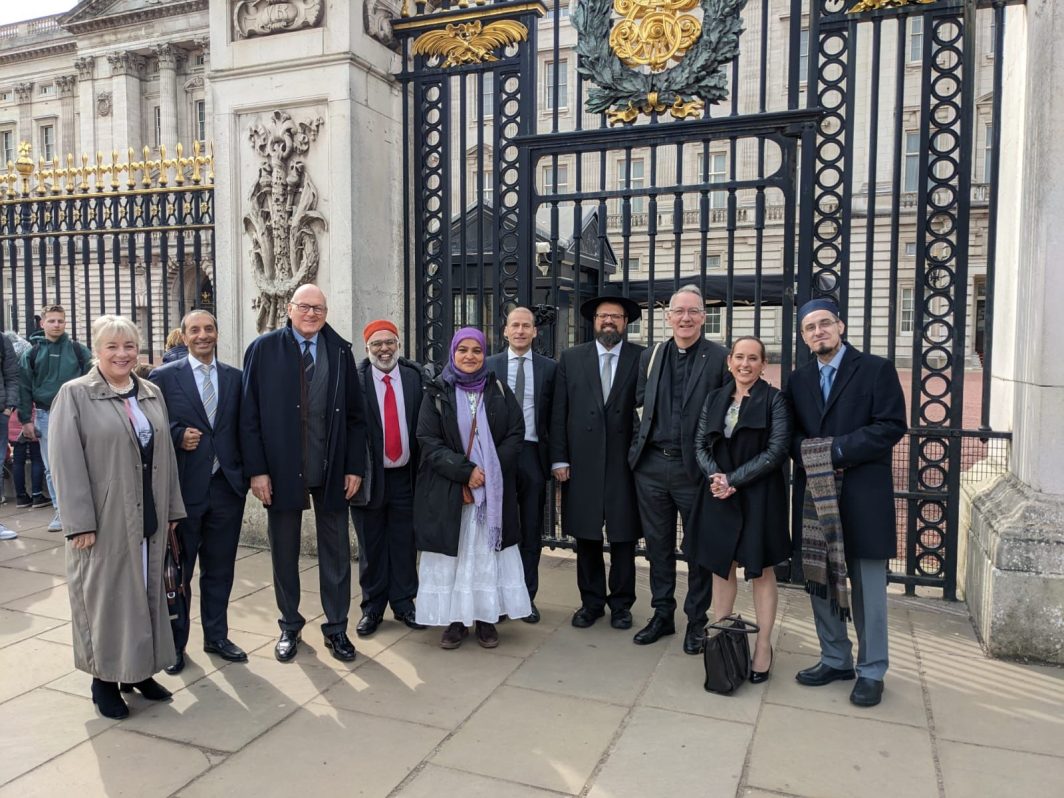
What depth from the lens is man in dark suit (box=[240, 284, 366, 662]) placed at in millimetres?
4336

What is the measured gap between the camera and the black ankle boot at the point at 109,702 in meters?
3.69

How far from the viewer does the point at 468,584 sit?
4.52 metres

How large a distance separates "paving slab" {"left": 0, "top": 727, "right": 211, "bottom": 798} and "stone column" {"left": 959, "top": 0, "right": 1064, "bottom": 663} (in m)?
3.95

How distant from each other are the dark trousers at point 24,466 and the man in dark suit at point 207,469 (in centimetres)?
460

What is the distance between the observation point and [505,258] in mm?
6254

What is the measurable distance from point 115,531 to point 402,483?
1.67m

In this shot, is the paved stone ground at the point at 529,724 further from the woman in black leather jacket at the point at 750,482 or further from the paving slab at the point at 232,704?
the woman in black leather jacket at the point at 750,482

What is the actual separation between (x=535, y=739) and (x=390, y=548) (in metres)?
1.76

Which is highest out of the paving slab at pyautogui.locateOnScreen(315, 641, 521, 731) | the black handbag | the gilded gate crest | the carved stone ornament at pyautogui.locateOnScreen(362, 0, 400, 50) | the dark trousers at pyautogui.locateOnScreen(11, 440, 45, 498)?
the carved stone ornament at pyautogui.locateOnScreen(362, 0, 400, 50)

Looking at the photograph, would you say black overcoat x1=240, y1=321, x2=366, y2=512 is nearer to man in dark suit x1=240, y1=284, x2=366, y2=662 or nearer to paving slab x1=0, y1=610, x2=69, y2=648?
man in dark suit x1=240, y1=284, x2=366, y2=662

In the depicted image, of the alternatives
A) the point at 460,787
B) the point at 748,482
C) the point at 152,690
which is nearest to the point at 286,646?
the point at 152,690

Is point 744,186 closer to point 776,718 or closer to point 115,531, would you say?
point 776,718

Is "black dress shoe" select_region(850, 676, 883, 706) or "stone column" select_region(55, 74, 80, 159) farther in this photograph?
"stone column" select_region(55, 74, 80, 159)

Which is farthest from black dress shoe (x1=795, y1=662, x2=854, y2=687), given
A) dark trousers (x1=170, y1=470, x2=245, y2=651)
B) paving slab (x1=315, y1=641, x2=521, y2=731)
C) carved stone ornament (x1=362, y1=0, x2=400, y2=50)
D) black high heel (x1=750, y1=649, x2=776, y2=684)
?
carved stone ornament (x1=362, y1=0, x2=400, y2=50)
